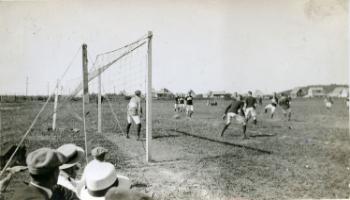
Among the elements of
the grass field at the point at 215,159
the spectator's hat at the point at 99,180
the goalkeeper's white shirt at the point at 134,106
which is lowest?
the grass field at the point at 215,159

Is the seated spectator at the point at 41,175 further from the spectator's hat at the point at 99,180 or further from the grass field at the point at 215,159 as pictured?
the grass field at the point at 215,159

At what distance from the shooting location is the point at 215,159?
688 centimetres

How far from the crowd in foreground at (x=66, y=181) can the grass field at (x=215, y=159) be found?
2.15 meters

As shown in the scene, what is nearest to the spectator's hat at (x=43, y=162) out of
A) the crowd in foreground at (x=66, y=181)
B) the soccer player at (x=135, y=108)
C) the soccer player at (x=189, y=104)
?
the crowd in foreground at (x=66, y=181)

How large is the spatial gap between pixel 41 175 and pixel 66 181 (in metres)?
0.78

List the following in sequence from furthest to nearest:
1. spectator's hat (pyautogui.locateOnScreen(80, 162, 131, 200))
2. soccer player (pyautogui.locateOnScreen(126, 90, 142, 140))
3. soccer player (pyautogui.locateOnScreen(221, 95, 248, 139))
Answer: soccer player (pyautogui.locateOnScreen(221, 95, 248, 139)), soccer player (pyautogui.locateOnScreen(126, 90, 142, 140)), spectator's hat (pyautogui.locateOnScreen(80, 162, 131, 200))

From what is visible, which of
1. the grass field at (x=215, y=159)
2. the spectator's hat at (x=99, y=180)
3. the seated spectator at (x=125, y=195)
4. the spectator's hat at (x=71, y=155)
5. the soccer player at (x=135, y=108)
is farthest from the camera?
the soccer player at (x=135, y=108)

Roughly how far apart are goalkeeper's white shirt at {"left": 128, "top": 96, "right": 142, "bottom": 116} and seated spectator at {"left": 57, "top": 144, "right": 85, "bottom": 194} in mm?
5484

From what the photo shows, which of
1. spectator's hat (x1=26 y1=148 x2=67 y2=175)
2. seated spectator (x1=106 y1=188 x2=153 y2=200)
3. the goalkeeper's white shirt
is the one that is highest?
the goalkeeper's white shirt

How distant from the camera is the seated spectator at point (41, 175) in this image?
2.33 meters

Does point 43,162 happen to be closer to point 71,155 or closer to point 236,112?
point 71,155

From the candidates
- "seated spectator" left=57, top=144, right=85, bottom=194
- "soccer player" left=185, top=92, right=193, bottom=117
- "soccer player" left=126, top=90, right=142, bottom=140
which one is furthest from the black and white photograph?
"soccer player" left=185, top=92, right=193, bottom=117

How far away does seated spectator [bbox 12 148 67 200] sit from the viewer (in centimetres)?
233

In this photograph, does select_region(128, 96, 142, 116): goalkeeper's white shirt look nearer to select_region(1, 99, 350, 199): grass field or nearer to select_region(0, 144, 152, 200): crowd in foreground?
select_region(1, 99, 350, 199): grass field
